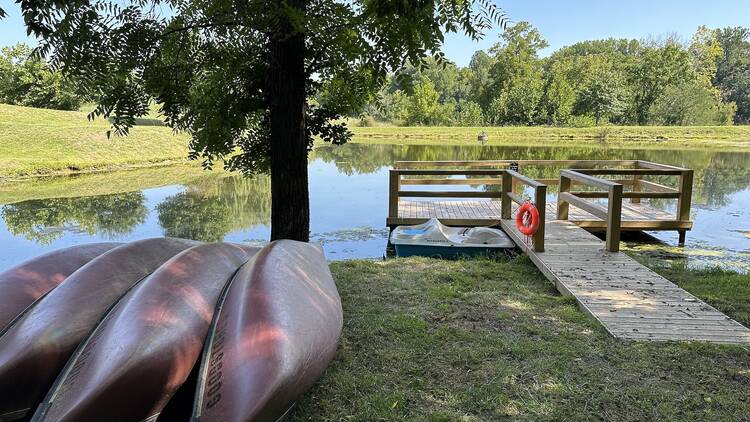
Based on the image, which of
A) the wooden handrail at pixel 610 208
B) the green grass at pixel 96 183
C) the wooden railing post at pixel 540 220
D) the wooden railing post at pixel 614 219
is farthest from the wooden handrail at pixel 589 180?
the green grass at pixel 96 183

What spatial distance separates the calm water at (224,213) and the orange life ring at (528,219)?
7.22 ft

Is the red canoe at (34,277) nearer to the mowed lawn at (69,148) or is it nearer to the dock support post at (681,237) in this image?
the dock support post at (681,237)

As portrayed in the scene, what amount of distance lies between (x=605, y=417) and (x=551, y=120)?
48365 mm

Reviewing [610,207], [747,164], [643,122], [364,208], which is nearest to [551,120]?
[643,122]

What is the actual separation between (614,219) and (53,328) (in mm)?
5581

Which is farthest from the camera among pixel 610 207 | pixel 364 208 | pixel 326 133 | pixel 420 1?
pixel 364 208

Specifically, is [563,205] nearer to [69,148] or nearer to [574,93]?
[69,148]

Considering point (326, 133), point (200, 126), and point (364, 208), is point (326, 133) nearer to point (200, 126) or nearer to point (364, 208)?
point (200, 126)

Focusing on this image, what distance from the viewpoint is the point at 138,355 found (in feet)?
6.65

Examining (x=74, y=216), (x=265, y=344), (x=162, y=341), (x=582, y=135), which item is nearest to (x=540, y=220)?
(x=265, y=344)

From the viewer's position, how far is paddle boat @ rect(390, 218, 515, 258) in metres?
6.70

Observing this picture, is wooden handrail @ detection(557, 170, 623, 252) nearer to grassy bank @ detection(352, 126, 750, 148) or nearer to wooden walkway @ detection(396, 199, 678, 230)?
wooden walkway @ detection(396, 199, 678, 230)

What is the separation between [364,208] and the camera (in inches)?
438

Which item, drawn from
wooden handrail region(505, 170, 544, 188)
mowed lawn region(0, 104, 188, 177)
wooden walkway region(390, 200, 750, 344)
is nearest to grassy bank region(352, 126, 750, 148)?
mowed lawn region(0, 104, 188, 177)
